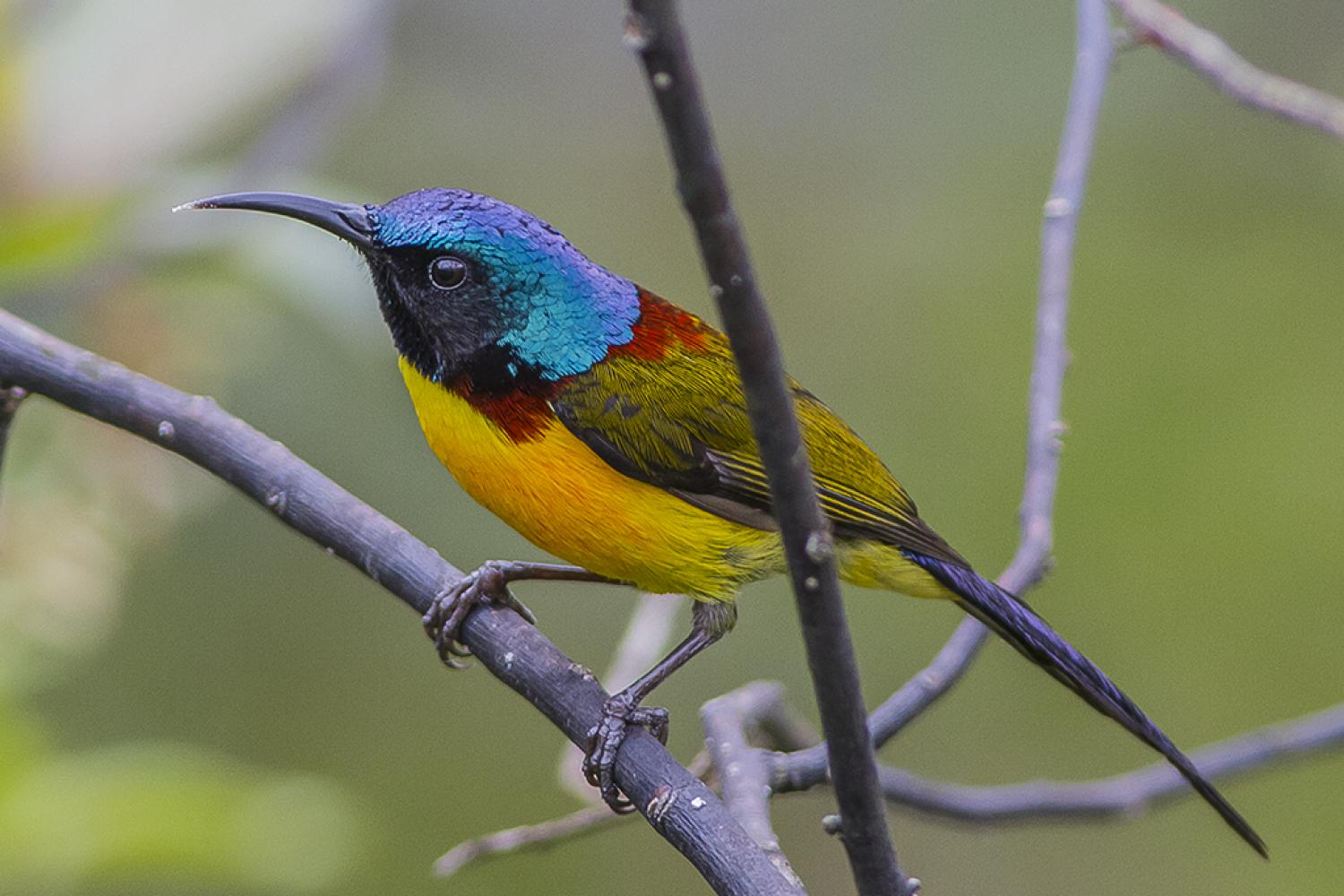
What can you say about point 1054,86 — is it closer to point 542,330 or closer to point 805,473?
point 542,330

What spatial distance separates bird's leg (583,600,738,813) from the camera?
7.94 ft

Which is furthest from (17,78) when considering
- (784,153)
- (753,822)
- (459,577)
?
(784,153)

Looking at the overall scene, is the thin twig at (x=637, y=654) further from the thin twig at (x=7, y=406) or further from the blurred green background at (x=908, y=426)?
the blurred green background at (x=908, y=426)

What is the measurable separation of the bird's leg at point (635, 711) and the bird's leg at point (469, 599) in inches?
10.5

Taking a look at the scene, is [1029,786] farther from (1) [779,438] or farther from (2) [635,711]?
(1) [779,438]

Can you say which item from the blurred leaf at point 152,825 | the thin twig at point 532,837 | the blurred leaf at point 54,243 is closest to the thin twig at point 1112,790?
the thin twig at point 532,837

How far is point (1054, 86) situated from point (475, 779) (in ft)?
13.9

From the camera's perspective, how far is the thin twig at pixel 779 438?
117 centimetres

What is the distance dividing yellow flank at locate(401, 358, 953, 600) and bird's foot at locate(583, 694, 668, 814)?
33cm

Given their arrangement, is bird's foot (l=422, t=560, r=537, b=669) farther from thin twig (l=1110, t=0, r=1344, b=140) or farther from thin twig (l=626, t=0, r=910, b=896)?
thin twig (l=1110, t=0, r=1344, b=140)

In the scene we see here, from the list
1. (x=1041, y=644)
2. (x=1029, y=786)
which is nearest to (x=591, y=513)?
(x=1041, y=644)

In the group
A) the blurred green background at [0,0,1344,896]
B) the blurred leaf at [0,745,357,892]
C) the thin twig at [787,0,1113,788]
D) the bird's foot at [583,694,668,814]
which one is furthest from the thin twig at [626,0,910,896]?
the blurred green background at [0,0,1344,896]

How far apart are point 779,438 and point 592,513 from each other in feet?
4.82

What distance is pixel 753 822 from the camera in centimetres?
224
